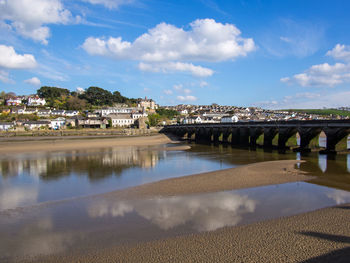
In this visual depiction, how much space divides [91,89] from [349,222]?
12589cm

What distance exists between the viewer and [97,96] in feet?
400

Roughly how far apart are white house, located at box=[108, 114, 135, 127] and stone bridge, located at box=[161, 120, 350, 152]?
4434 centimetres

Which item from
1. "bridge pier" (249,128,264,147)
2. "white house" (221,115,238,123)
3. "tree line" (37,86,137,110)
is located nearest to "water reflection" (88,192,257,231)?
"bridge pier" (249,128,264,147)

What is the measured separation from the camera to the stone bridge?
81.7 feet

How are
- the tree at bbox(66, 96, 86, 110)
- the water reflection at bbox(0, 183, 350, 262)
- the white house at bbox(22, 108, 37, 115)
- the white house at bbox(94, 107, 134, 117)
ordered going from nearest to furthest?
1. the water reflection at bbox(0, 183, 350, 262)
2. the white house at bbox(22, 108, 37, 115)
3. the white house at bbox(94, 107, 134, 117)
4. the tree at bbox(66, 96, 86, 110)

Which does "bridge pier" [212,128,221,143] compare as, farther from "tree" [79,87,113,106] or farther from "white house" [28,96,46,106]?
"white house" [28,96,46,106]

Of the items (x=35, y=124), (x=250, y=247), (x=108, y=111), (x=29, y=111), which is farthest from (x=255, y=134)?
(x=29, y=111)

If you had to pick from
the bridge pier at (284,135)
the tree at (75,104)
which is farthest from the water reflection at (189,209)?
the tree at (75,104)

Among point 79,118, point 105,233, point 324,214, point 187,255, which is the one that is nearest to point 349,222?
point 324,214

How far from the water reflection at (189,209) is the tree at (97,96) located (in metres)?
118

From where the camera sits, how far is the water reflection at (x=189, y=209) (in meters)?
9.11

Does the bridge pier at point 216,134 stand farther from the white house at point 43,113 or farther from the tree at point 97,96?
the tree at point 97,96

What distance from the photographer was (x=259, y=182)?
590 inches

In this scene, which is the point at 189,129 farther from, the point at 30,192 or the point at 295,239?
the point at 295,239
